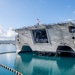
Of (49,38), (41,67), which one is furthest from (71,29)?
(41,67)

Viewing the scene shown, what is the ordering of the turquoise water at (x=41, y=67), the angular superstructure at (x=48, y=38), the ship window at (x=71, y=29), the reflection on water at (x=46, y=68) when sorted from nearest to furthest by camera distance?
1. the turquoise water at (x=41, y=67)
2. the reflection on water at (x=46, y=68)
3. the angular superstructure at (x=48, y=38)
4. the ship window at (x=71, y=29)

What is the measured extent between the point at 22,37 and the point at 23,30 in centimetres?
301

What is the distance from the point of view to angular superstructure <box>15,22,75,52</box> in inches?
2217

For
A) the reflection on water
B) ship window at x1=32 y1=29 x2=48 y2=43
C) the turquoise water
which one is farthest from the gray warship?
the reflection on water

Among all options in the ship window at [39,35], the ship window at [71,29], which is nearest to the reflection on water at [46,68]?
the ship window at [71,29]

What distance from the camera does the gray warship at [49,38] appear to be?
5634cm

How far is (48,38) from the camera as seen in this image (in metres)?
61.8

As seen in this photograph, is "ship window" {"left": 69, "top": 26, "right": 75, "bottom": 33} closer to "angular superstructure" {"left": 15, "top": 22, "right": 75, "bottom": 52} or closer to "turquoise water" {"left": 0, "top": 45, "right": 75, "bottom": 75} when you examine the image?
"angular superstructure" {"left": 15, "top": 22, "right": 75, "bottom": 52}

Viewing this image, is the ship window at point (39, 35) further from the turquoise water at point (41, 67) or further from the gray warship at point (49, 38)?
the turquoise water at point (41, 67)

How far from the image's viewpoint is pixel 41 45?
6438 cm

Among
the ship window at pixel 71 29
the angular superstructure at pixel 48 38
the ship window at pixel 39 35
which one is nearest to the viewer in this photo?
the angular superstructure at pixel 48 38

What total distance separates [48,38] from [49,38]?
18.0 inches

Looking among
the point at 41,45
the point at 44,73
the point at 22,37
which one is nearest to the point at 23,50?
the point at 22,37

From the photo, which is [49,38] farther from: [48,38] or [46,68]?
[46,68]
